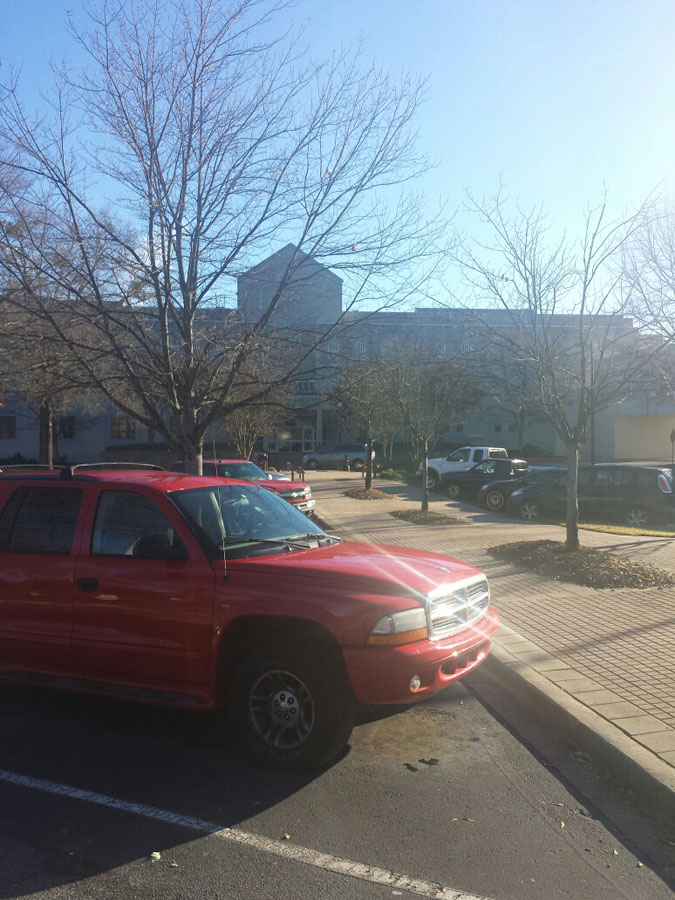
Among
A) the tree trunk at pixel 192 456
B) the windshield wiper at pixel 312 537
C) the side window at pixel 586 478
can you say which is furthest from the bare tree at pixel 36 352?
the side window at pixel 586 478

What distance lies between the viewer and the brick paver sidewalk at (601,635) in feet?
16.5

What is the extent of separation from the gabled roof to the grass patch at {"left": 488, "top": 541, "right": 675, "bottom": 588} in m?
4.83

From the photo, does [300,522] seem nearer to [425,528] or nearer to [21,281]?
[21,281]

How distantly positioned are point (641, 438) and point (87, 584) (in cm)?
4347

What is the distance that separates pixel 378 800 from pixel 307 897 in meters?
0.95

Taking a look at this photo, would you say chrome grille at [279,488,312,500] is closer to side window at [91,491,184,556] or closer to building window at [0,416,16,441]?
side window at [91,491,184,556]

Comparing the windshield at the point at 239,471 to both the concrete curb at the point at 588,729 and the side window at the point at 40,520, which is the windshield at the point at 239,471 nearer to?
the concrete curb at the point at 588,729

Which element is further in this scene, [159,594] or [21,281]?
[21,281]

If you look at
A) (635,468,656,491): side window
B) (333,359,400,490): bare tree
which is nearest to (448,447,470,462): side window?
(333,359,400,490): bare tree

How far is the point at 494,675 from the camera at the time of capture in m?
6.23

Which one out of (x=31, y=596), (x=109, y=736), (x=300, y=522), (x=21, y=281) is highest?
(x=21, y=281)

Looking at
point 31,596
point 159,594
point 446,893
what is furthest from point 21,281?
point 446,893

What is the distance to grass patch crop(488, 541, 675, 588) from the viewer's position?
911 centimetres

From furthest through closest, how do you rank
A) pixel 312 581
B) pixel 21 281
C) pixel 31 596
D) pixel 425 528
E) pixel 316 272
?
pixel 425 528
pixel 316 272
pixel 21 281
pixel 31 596
pixel 312 581
